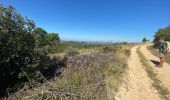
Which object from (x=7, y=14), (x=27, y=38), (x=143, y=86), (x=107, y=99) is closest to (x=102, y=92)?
(x=107, y=99)

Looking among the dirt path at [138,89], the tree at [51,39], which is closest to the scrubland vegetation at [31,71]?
the tree at [51,39]

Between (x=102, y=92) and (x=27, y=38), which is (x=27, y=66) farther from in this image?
(x=102, y=92)

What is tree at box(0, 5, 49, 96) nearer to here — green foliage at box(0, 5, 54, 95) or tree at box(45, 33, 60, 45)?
green foliage at box(0, 5, 54, 95)

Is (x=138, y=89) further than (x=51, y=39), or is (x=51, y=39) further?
(x=51, y=39)

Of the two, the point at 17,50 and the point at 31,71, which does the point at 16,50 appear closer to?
the point at 17,50

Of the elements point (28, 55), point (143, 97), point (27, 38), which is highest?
point (27, 38)

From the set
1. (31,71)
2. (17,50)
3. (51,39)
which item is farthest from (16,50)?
(51,39)

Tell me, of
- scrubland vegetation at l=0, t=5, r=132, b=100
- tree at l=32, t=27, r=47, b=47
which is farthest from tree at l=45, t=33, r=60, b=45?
tree at l=32, t=27, r=47, b=47

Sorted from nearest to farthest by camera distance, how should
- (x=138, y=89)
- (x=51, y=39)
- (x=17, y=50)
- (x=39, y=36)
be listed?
(x=17, y=50), (x=138, y=89), (x=39, y=36), (x=51, y=39)

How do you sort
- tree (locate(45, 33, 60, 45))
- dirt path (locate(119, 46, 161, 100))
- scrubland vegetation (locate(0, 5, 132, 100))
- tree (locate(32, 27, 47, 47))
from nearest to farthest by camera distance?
scrubland vegetation (locate(0, 5, 132, 100)) → dirt path (locate(119, 46, 161, 100)) → tree (locate(32, 27, 47, 47)) → tree (locate(45, 33, 60, 45))

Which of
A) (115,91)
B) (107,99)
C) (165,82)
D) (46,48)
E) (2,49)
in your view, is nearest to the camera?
(107,99)

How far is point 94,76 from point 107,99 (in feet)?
5.46

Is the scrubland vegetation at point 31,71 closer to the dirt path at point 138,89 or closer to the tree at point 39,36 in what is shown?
the tree at point 39,36

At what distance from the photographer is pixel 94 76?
8.20 metres
